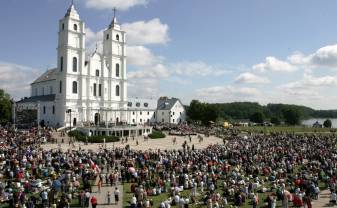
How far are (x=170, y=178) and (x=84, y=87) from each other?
4005 cm

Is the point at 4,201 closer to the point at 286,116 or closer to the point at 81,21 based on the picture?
the point at 81,21

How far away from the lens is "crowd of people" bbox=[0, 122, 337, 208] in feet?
59.8

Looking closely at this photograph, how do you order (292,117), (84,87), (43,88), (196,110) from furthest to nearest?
(292,117) < (196,110) < (43,88) < (84,87)

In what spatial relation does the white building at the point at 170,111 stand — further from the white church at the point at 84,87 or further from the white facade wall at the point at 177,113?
the white church at the point at 84,87

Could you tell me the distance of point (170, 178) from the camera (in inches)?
910

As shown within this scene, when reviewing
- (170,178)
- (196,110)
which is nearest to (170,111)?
(196,110)

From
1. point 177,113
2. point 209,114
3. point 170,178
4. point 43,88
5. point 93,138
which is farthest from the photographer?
point 177,113

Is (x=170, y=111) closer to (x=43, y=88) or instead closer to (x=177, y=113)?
(x=177, y=113)

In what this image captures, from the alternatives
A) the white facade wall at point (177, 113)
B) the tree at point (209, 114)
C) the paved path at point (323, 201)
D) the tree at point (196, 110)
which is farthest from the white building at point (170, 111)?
the paved path at point (323, 201)

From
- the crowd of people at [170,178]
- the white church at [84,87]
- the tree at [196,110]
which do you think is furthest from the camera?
the tree at [196,110]

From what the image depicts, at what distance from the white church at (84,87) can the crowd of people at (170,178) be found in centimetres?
2511

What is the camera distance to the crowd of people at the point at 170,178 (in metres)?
18.2

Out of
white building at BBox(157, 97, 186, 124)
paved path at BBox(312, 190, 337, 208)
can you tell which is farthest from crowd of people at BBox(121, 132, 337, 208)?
white building at BBox(157, 97, 186, 124)

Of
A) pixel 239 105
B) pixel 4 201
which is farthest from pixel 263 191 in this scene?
pixel 239 105
